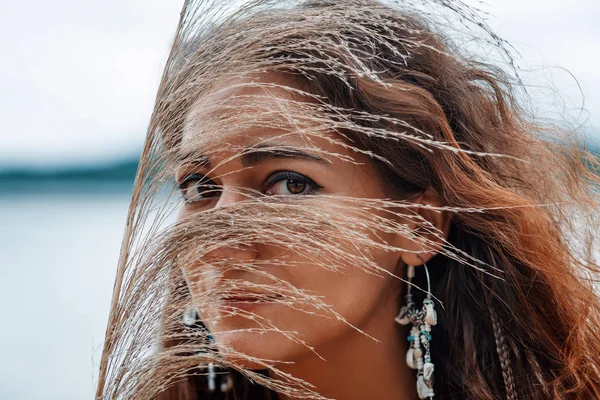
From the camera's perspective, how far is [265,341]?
4.83ft

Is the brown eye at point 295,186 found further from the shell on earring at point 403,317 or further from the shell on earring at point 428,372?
the shell on earring at point 428,372

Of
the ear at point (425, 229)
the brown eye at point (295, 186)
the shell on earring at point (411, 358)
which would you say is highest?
the brown eye at point (295, 186)

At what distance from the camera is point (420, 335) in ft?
5.79

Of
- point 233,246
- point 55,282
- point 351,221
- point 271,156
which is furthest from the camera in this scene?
point 55,282

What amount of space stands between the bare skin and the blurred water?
2.01m

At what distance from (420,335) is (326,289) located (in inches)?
16.7

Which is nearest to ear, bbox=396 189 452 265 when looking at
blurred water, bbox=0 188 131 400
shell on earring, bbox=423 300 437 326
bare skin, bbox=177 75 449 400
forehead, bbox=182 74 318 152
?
bare skin, bbox=177 75 449 400

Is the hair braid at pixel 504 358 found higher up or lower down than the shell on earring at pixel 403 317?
lower down

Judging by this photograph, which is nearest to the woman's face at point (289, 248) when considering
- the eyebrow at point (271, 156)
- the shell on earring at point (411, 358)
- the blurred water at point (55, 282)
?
the eyebrow at point (271, 156)

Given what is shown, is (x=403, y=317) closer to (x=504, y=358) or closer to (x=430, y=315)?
(x=430, y=315)

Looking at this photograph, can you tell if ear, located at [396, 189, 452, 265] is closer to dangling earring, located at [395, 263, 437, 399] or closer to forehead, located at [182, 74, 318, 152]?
dangling earring, located at [395, 263, 437, 399]

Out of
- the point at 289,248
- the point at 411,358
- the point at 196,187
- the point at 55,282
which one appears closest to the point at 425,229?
the point at 411,358

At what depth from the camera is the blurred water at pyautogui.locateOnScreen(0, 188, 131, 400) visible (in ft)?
12.3

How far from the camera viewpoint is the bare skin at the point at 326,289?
4.43 ft
